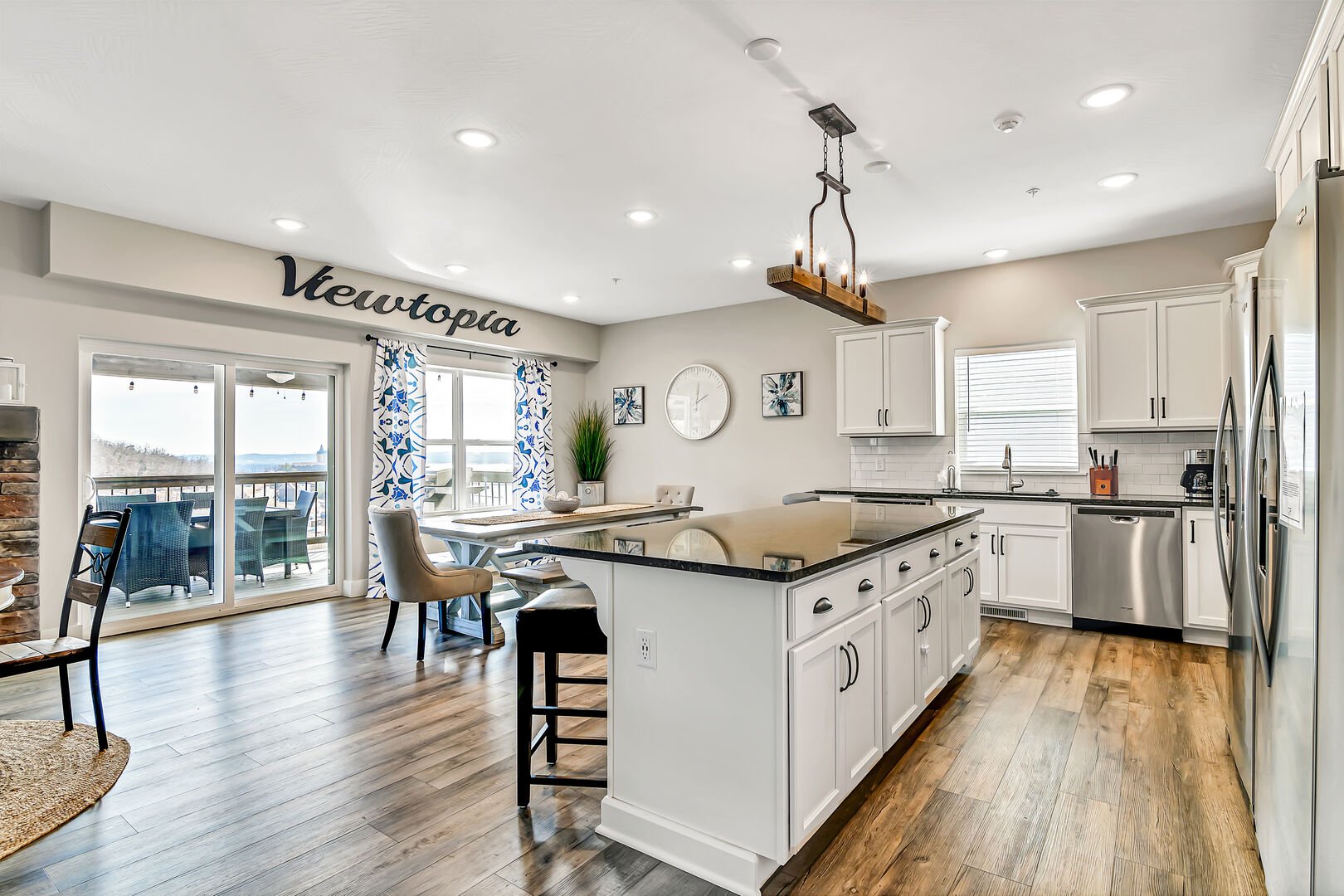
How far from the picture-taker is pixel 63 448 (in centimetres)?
427

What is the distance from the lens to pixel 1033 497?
4.75 m

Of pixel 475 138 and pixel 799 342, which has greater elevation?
pixel 475 138

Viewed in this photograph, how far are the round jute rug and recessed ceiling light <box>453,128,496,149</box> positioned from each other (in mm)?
2954

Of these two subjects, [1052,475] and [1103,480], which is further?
[1052,475]

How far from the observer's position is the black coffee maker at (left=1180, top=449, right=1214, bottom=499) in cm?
450

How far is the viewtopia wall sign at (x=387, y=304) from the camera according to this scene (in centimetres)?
514

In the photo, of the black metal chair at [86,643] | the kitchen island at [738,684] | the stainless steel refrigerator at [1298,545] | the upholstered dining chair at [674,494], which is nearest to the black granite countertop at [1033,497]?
the upholstered dining chair at [674,494]

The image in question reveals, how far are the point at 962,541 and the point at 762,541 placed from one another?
1545 mm

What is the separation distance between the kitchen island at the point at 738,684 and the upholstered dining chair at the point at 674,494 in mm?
3744

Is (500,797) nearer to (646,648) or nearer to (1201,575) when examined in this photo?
(646,648)

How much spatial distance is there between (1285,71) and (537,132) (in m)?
3.06

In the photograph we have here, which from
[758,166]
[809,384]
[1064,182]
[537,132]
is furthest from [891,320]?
[537,132]

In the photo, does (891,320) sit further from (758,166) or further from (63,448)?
(63,448)

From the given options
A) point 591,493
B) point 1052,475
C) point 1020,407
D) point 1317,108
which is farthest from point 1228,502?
point 591,493
